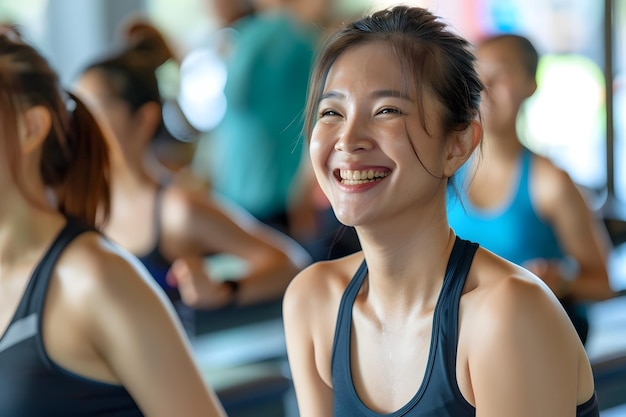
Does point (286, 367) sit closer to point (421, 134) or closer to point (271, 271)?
point (271, 271)

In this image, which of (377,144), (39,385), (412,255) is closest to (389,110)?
(377,144)

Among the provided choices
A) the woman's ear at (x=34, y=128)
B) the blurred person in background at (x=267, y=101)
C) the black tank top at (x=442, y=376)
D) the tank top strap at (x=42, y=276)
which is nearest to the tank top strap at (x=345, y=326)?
the black tank top at (x=442, y=376)

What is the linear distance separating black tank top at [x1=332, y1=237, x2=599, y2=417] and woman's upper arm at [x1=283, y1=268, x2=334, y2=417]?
0.16ft

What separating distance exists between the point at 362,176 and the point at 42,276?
49 cm

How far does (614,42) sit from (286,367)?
2666 millimetres

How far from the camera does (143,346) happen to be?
128 cm

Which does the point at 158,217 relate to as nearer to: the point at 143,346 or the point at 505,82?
the point at 505,82

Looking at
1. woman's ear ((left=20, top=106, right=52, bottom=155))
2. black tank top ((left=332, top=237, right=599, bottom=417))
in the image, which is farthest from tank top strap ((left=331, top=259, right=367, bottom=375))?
woman's ear ((left=20, top=106, right=52, bottom=155))

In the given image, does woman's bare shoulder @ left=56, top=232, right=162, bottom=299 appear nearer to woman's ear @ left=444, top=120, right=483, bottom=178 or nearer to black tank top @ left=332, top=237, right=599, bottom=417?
black tank top @ left=332, top=237, right=599, bottom=417

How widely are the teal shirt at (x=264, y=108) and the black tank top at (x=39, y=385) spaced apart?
2075 mm

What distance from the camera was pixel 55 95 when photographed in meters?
1.49

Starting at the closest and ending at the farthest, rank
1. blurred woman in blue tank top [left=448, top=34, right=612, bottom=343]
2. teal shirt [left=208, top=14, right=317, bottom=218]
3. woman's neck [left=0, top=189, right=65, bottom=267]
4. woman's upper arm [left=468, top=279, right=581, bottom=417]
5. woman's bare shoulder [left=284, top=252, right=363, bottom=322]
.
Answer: woman's upper arm [left=468, top=279, right=581, bottom=417], woman's bare shoulder [left=284, top=252, right=363, bottom=322], woman's neck [left=0, top=189, right=65, bottom=267], blurred woman in blue tank top [left=448, top=34, right=612, bottom=343], teal shirt [left=208, top=14, right=317, bottom=218]

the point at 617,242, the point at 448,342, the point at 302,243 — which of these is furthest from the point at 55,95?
the point at 617,242

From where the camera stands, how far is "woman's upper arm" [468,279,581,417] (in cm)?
101
